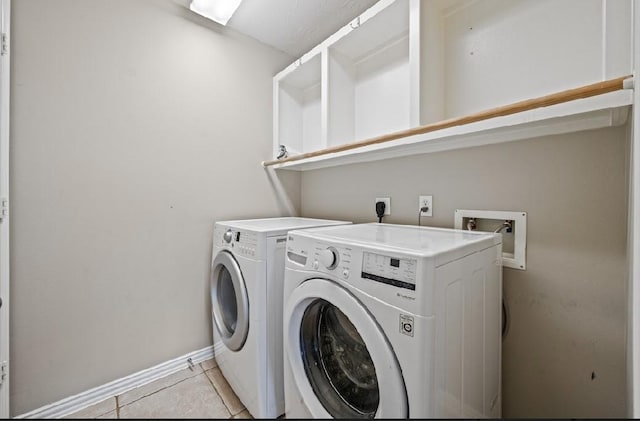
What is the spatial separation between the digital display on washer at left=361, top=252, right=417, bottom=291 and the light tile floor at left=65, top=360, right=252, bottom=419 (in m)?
0.73

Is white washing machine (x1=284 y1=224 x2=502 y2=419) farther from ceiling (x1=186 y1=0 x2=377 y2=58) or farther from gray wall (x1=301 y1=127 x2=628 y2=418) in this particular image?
ceiling (x1=186 y1=0 x2=377 y2=58)

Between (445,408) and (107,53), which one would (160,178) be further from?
(445,408)

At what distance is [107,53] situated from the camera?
1345mm

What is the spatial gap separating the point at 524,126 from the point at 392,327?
815mm

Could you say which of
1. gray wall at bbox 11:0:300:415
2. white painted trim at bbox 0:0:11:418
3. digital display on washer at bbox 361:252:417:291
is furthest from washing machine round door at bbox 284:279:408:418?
white painted trim at bbox 0:0:11:418

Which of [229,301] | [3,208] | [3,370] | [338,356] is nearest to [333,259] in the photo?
[338,356]

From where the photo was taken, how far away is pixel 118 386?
137 cm

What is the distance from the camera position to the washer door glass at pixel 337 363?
86 centimetres

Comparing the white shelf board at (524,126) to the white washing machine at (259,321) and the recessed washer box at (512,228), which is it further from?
the white washing machine at (259,321)

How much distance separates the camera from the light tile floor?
966 mm

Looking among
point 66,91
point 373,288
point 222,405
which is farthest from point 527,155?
point 66,91

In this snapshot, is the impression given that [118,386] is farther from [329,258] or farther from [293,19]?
[293,19]

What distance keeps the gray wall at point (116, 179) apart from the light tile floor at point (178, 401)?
159 mm

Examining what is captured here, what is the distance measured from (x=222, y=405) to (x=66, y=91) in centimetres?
161
